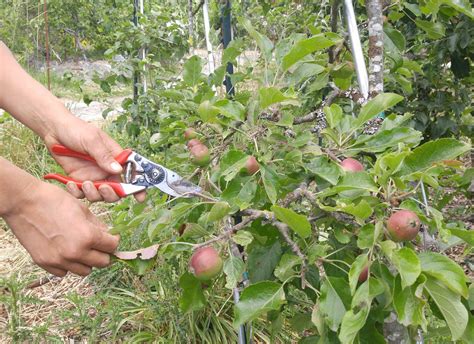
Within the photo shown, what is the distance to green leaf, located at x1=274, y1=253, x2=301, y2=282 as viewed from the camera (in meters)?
0.82

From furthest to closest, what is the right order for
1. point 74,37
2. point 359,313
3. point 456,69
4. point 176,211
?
point 74,37, point 456,69, point 176,211, point 359,313

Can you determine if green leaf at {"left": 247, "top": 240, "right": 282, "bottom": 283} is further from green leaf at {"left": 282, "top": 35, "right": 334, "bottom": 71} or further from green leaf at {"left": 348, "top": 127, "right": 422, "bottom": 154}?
green leaf at {"left": 282, "top": 35, "right": 334, "bottom": 71}

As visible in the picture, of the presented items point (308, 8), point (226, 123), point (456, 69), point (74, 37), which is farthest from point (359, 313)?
point (74, 37)

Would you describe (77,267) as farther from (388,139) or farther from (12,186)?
(388,139)

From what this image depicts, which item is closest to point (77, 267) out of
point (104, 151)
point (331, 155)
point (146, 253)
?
point (146, 253)

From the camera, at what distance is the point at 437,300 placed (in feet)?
2.43

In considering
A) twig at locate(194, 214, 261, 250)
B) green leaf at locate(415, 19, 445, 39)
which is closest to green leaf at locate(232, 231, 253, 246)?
twig at locate(194, 214, 261, 250)

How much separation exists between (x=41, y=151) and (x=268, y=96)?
3565 millimetres

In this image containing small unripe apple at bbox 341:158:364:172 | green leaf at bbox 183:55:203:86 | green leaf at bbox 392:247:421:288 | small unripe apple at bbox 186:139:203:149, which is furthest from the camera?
green leaf at bbox 183:55:203:86

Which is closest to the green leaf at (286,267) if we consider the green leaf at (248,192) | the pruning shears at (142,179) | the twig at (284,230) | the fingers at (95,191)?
the twig at (284,230)

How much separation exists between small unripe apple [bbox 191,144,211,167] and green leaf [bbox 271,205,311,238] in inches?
12.2

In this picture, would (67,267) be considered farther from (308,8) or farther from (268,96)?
(308,8)

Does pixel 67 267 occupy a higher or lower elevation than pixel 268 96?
lower

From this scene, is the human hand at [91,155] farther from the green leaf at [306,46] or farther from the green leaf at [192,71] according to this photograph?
the green leaf at [306,46]
